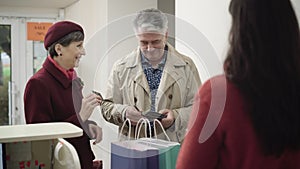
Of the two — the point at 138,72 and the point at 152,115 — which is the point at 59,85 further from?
the point at 152,115

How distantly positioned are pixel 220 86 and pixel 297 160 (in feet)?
0.87

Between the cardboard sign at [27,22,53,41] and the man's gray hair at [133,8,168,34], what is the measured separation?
2926 mm

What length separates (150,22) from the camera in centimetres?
121

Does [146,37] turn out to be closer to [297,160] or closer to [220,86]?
[220,86]

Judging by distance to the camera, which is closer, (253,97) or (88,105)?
(253,97)

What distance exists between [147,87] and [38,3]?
9.09 ft

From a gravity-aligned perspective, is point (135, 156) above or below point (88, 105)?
below

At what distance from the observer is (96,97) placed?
1.29 metres

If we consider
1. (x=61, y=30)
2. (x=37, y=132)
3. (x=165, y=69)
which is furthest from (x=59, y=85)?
(x=165, y=69)

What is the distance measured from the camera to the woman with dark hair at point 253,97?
2.89ft

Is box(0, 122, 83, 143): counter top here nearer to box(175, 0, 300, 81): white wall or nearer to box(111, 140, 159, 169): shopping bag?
box(111, 140, 159, 169): shopping bag

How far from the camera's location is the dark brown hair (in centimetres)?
88

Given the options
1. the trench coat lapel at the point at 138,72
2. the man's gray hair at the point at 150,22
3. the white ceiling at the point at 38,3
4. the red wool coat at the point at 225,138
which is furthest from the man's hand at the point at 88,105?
the white ceiling at the point at 38,3

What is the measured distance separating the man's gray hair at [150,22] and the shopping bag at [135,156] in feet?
1.15
